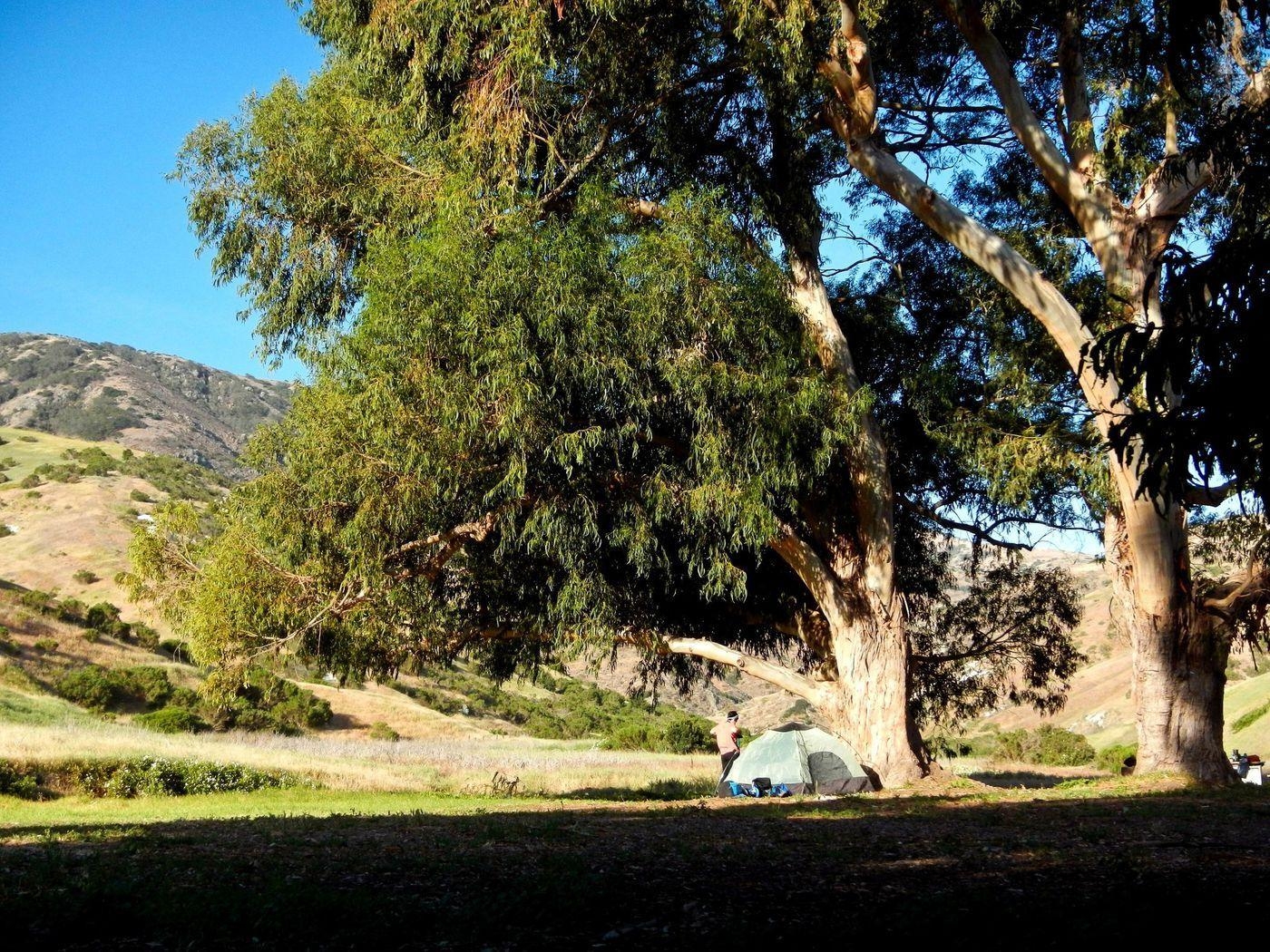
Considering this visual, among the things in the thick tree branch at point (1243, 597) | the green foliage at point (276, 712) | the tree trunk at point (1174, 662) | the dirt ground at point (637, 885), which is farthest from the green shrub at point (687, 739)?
the dirt ground at point (637, 885)

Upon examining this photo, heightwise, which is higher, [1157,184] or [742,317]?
[1157,184]

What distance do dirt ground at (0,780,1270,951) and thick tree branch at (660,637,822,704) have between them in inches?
241

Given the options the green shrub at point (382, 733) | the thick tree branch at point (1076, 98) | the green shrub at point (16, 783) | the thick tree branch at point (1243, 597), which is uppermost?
the thick tree branch at point (1076, 98)

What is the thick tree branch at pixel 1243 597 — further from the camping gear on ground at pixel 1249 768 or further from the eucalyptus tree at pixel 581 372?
the camping gear on ground at pixel 1249 768

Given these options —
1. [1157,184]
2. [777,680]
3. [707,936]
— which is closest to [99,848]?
[707,936]

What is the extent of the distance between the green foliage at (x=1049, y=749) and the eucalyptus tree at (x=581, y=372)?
15.7 m

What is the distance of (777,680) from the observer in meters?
15.0

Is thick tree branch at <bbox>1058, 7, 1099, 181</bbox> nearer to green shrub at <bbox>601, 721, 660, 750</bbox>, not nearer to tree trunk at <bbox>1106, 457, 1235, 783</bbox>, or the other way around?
tree trunk at <bbox>1106, 457, 1235, 783</bbox>

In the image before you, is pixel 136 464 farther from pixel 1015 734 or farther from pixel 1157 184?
pixel 1157 184

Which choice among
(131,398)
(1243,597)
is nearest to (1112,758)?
(1243,597)

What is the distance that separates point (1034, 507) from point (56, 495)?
54364mm

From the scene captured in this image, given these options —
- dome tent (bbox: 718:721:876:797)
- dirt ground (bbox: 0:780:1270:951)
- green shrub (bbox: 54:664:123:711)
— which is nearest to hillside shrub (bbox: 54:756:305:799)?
dome tent (bbox: 718:721:876:797)

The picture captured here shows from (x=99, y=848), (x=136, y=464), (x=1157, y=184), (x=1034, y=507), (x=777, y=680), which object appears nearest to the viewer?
(x=99, y=848)

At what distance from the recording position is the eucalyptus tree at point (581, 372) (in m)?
12.4
